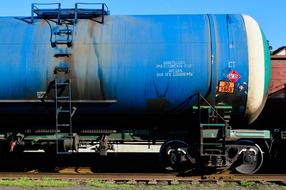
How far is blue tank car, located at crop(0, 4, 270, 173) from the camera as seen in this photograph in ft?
35.7

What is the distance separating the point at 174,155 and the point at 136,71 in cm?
246

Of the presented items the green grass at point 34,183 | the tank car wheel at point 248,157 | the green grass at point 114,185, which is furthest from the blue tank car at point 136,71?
the green grass at point 34,183

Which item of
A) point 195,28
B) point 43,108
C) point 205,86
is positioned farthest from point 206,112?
point 43,108

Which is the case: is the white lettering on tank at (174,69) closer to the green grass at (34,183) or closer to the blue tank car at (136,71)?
the blue tank car at (136,71)

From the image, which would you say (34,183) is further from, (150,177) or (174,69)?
(174,69)

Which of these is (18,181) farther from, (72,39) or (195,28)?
(195,28)

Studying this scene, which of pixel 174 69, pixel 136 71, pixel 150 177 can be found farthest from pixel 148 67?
pixel 150 177

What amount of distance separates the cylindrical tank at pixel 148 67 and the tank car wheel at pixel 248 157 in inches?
34.6

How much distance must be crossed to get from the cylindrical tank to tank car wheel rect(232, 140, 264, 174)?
2.88 feet

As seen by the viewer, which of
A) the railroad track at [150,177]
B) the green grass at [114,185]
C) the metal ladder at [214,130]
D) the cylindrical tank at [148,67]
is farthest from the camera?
the metal ladder at [214,130]

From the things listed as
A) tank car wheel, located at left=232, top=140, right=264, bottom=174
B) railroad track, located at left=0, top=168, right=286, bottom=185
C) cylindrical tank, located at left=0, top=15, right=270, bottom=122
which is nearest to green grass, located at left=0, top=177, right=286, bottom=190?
railroad track, located at left=0, top=168, right=286, bottom=185

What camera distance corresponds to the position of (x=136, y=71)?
10.9 m

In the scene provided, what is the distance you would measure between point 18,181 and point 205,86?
5.19 meters

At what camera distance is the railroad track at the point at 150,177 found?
422 inches
